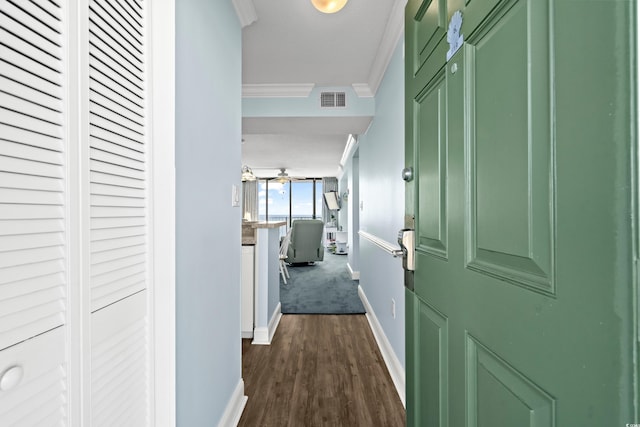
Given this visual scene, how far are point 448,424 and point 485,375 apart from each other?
26 centimetres

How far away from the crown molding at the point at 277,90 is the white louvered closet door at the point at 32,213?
2.56 metres

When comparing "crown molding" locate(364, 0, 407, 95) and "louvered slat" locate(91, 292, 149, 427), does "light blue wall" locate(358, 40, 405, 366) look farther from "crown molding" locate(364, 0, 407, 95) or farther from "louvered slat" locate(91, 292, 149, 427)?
"louvered slat" locate(91, 292, 149, 427)

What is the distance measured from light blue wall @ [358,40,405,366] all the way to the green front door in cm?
109

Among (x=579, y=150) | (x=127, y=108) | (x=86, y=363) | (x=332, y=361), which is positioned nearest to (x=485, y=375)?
(x=579, y=150)

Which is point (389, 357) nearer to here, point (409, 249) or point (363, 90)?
point (409, 249)

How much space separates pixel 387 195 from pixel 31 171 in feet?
6.87

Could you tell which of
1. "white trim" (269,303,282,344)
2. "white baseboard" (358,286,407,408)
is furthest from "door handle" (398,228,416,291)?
"white trim" (269,303,282,344)

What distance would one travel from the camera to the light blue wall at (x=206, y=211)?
3.46ft

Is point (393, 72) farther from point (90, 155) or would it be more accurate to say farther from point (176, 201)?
point (90, 155)

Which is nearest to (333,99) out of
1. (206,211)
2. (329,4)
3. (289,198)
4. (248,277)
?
(329,4)

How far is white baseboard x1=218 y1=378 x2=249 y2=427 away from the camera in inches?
59.9

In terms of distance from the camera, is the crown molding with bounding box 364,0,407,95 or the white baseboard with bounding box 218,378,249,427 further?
the crown molding with bounding box 364,0,407,95

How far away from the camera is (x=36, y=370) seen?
556mm

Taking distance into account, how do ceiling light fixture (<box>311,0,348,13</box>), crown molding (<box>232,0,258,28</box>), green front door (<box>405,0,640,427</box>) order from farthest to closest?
crown molding (<box>232,0,258,28</box>) < ceiling light fixture (<box>311,0,348,13</box>) < green front door (<box>405,0,640,427</box>)
